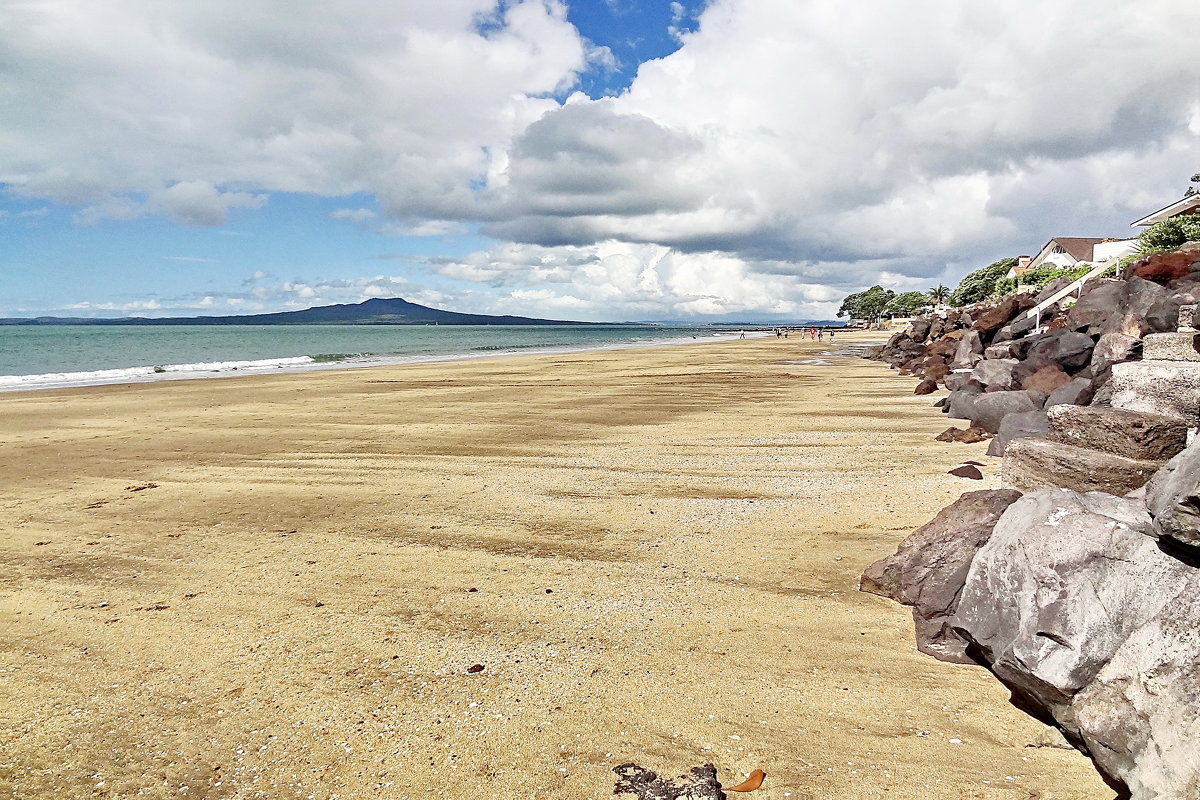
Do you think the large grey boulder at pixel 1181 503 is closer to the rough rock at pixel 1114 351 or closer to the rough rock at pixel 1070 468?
the rough rock at pixel 1070 468

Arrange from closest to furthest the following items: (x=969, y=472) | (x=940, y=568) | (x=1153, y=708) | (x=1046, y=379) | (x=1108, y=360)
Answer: (x=1153, y=708), (x=940, y=568), (x=969, y=472), (x=1108, y=360), (x=1046, y=379)

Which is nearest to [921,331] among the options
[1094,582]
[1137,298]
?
[1137,298]

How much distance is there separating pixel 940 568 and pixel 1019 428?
204 inches

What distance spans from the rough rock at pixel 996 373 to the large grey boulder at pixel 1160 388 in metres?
5.53

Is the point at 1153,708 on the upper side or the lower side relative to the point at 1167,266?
lower

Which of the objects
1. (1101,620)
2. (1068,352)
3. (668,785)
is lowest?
(668,785)

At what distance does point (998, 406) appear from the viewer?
36.6 ft

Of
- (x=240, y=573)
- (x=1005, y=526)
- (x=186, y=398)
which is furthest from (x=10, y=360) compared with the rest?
(x=1005, y=526)

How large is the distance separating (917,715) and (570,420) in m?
12.0

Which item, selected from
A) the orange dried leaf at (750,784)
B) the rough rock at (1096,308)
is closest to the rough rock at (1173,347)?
the rough rock at (1096,308)

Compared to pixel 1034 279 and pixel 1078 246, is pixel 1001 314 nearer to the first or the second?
pixel 1034 279

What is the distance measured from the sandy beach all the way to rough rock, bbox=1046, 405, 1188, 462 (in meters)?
1.80

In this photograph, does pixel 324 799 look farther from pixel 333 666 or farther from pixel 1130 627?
pixel 1130 627

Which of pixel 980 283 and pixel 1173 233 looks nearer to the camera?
pixel 1173 233
